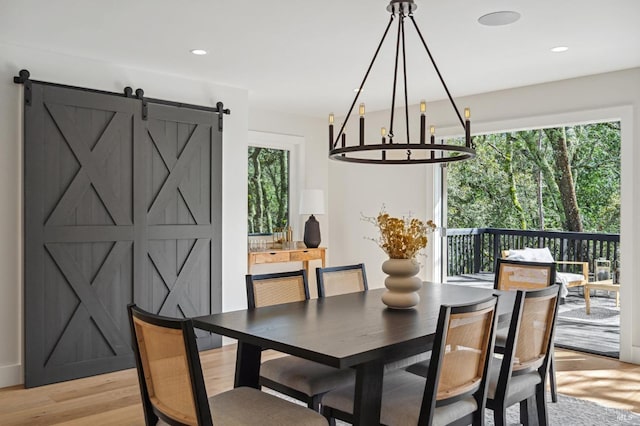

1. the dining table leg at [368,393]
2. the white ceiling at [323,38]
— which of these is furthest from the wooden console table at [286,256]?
the dining table leg at [368,393]

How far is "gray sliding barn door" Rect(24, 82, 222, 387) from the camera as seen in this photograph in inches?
159

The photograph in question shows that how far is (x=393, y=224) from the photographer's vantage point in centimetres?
307

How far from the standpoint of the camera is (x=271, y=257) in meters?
5.85

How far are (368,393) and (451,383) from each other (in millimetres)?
349

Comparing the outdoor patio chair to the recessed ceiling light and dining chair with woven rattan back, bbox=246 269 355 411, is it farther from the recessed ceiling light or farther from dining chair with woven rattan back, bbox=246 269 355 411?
dining chair with woven rattan back, bbox=246 269 355 411

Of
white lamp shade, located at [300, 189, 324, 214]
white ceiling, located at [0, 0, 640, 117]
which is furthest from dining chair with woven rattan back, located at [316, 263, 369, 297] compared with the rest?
white lamp shade, located at [300, 189, 324, 214]

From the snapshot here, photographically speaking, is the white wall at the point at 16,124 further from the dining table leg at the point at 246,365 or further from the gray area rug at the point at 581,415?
the gray area rug at the point at 581,415

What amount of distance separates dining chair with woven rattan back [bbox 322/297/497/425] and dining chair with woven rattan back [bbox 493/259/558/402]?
1.25 m

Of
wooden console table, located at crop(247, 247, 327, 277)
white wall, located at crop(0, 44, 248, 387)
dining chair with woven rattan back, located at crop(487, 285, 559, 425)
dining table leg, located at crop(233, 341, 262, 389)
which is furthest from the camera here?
wooden console table, located at crop(247, 247, 327, 277)

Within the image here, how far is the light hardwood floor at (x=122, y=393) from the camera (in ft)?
11.3

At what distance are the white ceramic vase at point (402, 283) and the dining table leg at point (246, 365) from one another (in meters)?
0.78

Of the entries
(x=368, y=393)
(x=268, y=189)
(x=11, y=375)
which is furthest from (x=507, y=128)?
(x=11, y=375)

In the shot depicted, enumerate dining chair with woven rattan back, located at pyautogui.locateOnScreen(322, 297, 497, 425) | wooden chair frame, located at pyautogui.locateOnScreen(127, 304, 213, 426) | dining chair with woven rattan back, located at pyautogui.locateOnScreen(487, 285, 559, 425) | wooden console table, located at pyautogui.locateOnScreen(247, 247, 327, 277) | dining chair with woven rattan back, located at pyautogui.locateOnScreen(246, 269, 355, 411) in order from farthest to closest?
wooden console table, located at pyautogui.locateOnScreen(247, 247, 327, 277) < dining chair with woven rattan back, located at pyautogui.locateOnScreen(246, 269, 355, 411) < dining chair with woven rattan back, located at pyautogui.locateOnScreen(487, 285, 559, 425) < dining chair with woven rattan back, located at pyautogui.locateOnScreen(322, 297, 497, 425) < wooden chair frame, located at pyautogui.locateOnScreen(127, 304, 213, 426)

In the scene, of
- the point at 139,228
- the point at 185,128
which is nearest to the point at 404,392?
the point at 139,228
